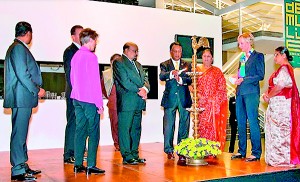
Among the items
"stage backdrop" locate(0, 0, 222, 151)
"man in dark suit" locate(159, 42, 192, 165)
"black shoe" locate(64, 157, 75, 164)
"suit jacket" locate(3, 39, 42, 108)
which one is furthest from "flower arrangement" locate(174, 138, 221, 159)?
"stage backdrop" locate(0, 0, 222, 151)

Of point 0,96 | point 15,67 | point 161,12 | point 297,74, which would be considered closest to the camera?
point 15,67

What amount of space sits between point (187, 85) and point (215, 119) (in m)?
0.56

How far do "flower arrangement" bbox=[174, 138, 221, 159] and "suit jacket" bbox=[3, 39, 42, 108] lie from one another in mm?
1736

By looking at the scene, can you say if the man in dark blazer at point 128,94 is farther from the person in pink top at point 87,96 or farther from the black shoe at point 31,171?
the black shoe at point 31,171

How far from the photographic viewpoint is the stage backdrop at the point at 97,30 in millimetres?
6383

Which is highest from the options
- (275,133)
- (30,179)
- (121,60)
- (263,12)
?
(263,12)

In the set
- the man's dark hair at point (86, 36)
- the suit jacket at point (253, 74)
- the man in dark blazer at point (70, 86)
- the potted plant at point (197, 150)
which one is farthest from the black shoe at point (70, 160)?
→ the suit jacket at point (253, 74)

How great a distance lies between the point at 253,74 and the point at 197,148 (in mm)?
1117

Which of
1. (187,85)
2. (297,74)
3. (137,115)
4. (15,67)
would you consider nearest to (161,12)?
(187,85)

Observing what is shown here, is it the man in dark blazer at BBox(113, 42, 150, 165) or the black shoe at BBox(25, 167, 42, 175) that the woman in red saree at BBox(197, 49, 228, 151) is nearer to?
the man in dark blazer at BBox(113, 42, 150, 165)

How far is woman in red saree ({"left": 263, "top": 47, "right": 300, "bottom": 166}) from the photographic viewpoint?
391cm

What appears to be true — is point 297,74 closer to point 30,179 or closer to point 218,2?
point 218,2

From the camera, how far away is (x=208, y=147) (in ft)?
13.3

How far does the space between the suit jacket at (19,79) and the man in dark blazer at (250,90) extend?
236 centimetres
